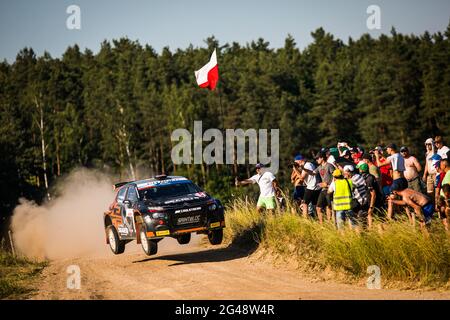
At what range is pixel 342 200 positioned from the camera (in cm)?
1341

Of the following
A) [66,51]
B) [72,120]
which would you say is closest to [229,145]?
[72,120]

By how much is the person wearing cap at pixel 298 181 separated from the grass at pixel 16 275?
687cm

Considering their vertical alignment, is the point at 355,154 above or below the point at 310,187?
above

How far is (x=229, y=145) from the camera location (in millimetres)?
76500

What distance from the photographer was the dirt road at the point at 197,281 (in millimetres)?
10914

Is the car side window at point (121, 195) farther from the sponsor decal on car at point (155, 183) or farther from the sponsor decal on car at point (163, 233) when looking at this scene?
the sponsor decal on car at point (163, 233)

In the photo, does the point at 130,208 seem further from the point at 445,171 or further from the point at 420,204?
the point at 445,171

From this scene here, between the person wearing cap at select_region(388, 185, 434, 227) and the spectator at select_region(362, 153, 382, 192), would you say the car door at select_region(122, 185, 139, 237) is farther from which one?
the person wearing cap at select_region(388, 185, 434, 227)

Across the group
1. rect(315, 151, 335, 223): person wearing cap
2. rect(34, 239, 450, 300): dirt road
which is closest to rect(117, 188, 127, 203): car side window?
rect(34, 239, 450, 300): dirt road

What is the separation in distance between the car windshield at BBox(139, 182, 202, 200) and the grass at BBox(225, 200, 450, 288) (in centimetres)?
252

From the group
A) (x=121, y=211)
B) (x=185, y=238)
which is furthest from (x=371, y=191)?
(x=121, y=211)

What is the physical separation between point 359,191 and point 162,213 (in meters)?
4.34
